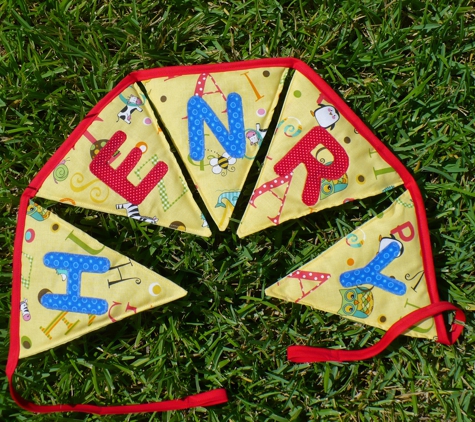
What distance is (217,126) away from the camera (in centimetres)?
179

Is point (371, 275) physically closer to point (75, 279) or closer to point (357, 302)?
point (357, 302)

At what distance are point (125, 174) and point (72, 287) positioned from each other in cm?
41

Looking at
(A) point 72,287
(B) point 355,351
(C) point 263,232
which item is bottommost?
(B) point 355,351

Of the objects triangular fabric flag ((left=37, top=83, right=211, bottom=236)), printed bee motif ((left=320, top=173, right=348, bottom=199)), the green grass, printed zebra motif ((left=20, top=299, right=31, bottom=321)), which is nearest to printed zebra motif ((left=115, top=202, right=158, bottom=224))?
triangular fabric flag ((left=37, top=83, right=211, bottom=236))

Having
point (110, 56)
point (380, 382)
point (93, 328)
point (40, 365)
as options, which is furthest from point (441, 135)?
point (40, 365)

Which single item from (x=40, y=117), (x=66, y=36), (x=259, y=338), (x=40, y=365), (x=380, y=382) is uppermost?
(x=66, y=36)

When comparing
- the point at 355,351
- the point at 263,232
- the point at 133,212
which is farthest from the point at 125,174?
the point at 355,351

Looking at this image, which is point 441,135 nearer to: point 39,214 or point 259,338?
point 259,338

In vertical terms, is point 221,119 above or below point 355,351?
above

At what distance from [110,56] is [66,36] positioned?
166mm

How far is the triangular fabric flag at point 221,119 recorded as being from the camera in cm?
179

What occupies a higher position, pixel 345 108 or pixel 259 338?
pixel 345 108

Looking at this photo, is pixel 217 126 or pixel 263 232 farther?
pixel 263 232

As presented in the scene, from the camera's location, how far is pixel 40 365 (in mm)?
1922
